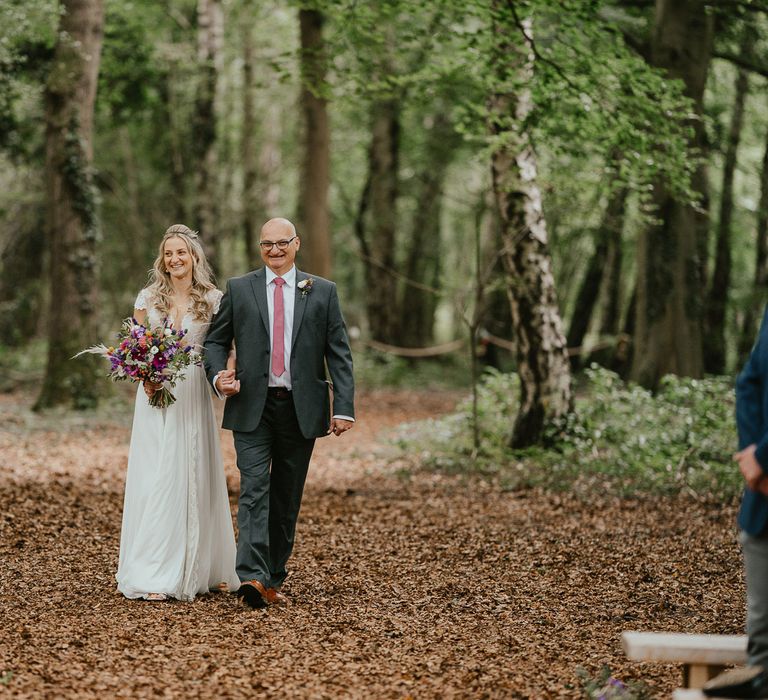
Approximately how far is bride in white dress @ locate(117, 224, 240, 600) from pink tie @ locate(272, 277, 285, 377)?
0.63 meters

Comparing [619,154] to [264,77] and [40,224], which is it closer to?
[40,224]

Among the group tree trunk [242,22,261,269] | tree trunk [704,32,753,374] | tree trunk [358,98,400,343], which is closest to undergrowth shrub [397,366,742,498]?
tree trunk [704,32,753,374]

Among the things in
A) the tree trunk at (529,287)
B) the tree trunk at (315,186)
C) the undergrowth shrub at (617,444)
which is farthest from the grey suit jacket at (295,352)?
the tree trunk at (315,186)

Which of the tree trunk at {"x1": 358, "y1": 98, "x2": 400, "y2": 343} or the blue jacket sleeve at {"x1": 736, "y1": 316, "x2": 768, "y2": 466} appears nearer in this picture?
the blue jacket sleeve at {"x1": 736, "y1": 316, "x2": 768, "y2": 466}

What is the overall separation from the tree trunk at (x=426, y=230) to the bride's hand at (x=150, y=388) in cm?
1902

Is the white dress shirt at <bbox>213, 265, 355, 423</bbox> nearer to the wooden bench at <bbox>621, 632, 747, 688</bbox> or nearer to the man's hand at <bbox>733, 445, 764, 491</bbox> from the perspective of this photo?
the wooden bench at <bbox>621, 632, 747, 688</bbox>

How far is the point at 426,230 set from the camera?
108 ft

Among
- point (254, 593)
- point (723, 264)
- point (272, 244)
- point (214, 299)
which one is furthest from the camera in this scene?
A: point (723, 264)

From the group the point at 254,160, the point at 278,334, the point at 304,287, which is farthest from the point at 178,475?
the point at 254,160

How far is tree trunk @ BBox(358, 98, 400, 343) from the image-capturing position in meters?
25.9

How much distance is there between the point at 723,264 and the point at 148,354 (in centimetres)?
1958

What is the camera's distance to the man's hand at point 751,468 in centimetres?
345

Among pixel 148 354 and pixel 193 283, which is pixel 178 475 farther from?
pixel 193 283

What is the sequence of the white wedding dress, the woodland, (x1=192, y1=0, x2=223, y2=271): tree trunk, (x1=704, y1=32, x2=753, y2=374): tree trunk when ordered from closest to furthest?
1. the woodland
2. the white wedding dress
3. (x1=192, y1=0, x2=223, y2=271): tree trunk
4. (x1=704, y1=32, x2=753, y2=374): tree trunk
